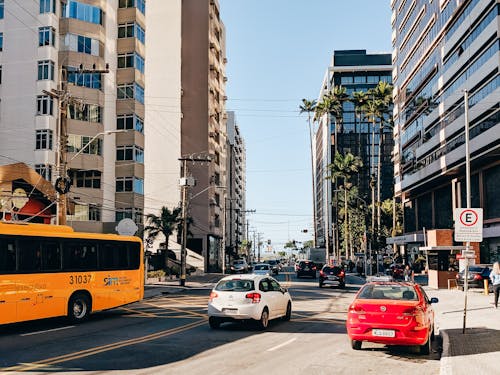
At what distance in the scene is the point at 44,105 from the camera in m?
46.8

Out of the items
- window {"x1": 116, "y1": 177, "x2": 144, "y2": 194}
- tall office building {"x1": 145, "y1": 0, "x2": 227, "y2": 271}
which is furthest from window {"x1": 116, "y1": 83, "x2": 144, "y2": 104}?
tall office building {"x1": 145, "y1": 0, "x2": 227, "y2": 271}

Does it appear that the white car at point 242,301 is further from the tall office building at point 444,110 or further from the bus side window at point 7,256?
the tall office building at point 444,110

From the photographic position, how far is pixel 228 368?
36.3 feet

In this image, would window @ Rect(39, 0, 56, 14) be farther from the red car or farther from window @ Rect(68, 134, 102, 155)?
the red car

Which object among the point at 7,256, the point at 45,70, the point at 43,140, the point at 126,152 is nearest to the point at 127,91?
the point at 126,152

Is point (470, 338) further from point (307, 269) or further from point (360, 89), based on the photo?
point (360, 89)

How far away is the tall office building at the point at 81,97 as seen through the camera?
46.8 metres

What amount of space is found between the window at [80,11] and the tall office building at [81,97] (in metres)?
0.08

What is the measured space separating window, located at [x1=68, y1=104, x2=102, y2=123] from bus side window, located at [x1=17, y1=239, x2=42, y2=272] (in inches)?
1274

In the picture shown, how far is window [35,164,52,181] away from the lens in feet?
151

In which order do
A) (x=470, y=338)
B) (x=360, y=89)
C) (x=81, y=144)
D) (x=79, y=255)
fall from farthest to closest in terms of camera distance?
1. (x=360, y=89)
2. (x=81, y=144)
3. (x=79, y=255)
4. (x=470, y=338)

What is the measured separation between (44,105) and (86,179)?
284 inches

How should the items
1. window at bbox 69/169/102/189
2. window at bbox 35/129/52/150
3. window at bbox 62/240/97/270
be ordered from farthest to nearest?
1. window at bbox 69/169/102/189
2. window at bbox 35/129/52/150
3. window at bbox 62/240/97/270

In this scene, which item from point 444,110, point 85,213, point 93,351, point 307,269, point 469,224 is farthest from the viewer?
point 444,110
